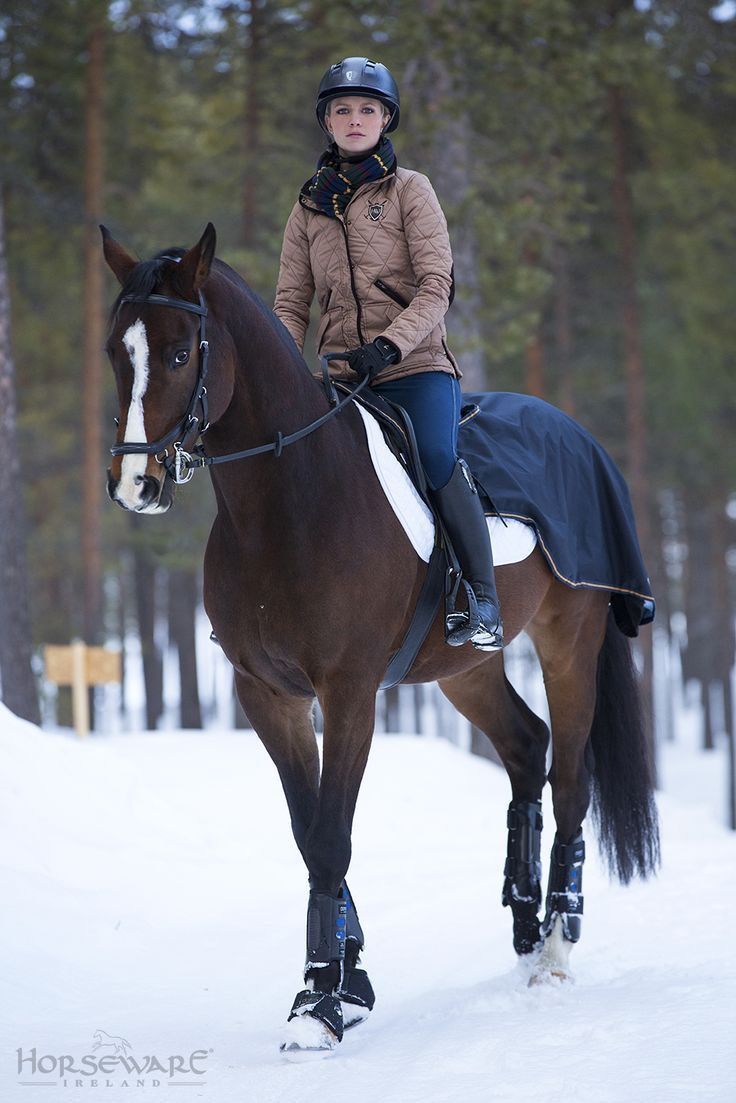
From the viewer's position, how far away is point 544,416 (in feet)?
17.5

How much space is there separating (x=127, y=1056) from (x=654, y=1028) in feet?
6.00

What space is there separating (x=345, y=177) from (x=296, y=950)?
12.0 feet

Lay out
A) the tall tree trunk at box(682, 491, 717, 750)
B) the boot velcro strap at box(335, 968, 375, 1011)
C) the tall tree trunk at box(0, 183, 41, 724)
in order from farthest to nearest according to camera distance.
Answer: the tall tree trunk at box(682, 491, 717, 750) → the tall tree trunk at box(0, 183, 41, 724) → the boot velcro strap at box(335, 968, 375, 1011)

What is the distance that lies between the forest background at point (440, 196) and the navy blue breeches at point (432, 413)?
205 inches

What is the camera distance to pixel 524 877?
514 cm

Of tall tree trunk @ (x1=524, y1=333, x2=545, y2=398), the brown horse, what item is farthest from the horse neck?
tall tree trunk @ (x1=524, y1=333, x2=545, y2=398)

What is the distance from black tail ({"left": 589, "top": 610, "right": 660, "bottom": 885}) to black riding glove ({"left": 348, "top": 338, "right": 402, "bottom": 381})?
215 cm

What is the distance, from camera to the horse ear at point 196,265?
3.56 metres

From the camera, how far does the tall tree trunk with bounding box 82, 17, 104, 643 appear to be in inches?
612

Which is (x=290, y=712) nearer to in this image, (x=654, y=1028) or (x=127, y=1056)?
(x=127, y=1056)

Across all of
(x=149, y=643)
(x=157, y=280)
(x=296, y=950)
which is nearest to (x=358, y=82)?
(x=157, y=280)

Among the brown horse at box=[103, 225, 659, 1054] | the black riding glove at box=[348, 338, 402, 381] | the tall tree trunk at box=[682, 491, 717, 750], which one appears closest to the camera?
the brown horse at box=[103, 225, 659, 1054]

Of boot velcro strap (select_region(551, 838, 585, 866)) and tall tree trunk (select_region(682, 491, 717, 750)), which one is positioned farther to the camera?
tall tree trunk (select_region(682, 491, 717, 750))

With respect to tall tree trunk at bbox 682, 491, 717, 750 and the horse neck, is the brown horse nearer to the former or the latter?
the horse neck
